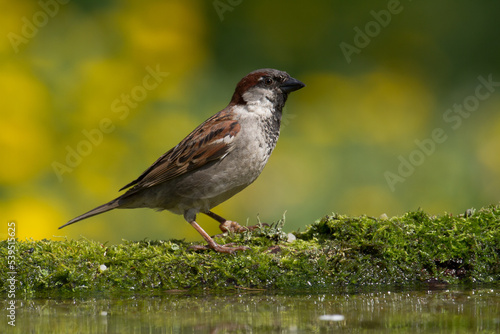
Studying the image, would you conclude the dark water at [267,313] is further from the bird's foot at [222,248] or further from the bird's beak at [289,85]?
the bird's beak at [289,85]

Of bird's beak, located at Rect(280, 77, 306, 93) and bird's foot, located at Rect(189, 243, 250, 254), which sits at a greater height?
bird's beak, located at Rect(280, 77, 306, 93)

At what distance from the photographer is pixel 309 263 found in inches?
173

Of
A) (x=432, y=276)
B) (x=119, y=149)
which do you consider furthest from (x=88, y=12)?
(x=432, y=276)

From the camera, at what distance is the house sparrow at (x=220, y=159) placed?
212 inches

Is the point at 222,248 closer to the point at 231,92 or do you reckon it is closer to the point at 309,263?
the point at 309,263

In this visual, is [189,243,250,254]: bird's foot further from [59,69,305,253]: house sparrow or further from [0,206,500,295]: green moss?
[59,69,305,253]: house sparrow

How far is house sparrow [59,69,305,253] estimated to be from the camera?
17.7 ft

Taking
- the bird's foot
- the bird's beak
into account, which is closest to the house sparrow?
the bird's beak

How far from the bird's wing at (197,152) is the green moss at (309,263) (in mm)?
1037

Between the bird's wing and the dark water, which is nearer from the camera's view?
the dark water

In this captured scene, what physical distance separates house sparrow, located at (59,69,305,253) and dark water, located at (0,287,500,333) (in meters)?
1.38

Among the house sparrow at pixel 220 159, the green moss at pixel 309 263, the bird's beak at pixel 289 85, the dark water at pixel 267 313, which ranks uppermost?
the bird's beak at pixel 289 85

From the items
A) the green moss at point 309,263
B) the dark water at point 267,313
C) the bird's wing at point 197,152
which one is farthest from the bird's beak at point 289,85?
the dark water at point 267,313

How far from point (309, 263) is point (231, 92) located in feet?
12.8
